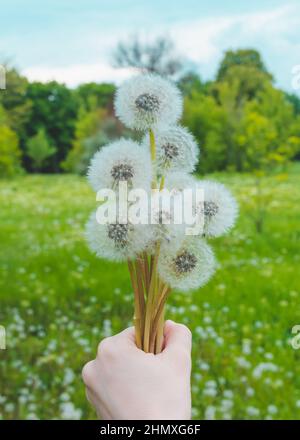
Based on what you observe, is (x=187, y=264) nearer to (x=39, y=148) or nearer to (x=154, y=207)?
(x=154, y=207)

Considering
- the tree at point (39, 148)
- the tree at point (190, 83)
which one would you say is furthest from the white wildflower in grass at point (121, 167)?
the tree at point (39, 148)

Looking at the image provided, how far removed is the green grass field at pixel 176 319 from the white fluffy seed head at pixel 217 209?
1236 millimetres

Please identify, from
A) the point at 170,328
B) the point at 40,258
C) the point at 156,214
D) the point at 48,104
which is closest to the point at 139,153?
the point at 156,214

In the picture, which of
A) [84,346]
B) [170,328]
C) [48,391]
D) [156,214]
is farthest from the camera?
[84,346]

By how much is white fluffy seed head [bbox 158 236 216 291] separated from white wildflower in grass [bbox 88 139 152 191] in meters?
0.08

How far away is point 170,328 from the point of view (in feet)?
2.31

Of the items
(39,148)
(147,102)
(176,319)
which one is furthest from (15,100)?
(147,102)

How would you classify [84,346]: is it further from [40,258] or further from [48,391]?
[40,258]

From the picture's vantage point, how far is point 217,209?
2.03 ft

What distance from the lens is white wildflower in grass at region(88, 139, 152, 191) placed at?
0.60 metres

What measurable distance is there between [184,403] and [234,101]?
24.6 ft

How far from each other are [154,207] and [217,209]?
3.2 inches

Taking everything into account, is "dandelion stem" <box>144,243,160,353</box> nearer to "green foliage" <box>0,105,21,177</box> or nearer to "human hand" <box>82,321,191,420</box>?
"human hand" <box>82,321,191,420</box>

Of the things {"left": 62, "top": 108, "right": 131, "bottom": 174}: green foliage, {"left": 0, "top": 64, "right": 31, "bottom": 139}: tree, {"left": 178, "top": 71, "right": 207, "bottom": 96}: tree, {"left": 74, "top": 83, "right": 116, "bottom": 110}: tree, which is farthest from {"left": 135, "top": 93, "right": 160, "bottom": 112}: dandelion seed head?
{"left": 74, "top": 83, "right": 116, "bottom": 110}: tree
